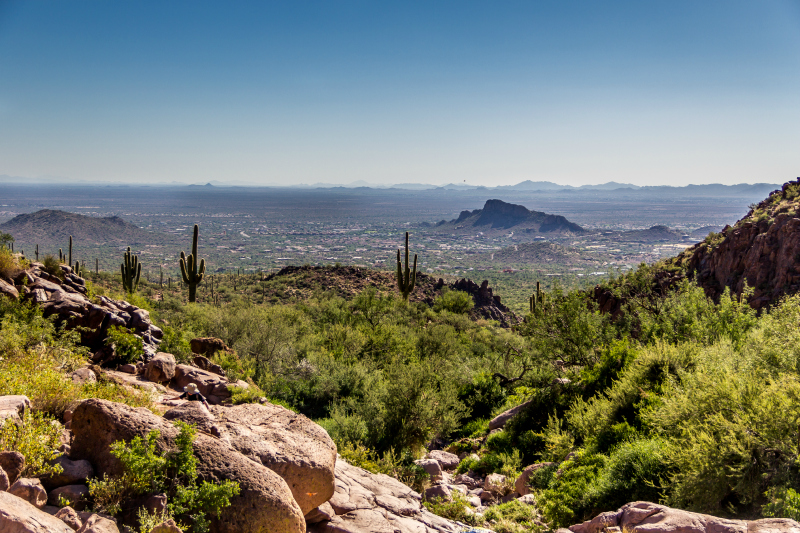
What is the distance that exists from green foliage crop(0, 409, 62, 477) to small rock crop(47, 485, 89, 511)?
219 mm

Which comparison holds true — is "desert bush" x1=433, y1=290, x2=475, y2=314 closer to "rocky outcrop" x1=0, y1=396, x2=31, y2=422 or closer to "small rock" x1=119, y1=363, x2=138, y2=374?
"small rock" x1=119, y1=363, x2=138, y2=374

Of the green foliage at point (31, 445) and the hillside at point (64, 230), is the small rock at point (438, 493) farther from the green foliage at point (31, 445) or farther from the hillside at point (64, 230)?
the hillside at point (64, 230)

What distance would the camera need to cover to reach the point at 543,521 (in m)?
9.29

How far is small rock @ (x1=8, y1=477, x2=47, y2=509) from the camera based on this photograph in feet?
15.7

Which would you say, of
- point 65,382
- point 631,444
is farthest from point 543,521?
point 65,382

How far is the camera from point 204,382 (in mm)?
12117

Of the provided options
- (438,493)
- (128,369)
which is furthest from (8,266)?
(438,493)

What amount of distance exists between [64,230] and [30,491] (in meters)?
173

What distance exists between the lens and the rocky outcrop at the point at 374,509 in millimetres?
6949

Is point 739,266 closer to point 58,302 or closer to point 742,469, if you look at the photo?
point 742,469

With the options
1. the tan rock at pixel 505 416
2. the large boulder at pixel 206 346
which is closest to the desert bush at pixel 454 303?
the tan rock at pixel 505 416

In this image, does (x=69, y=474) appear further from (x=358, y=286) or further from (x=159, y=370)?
(x=358, y=286)

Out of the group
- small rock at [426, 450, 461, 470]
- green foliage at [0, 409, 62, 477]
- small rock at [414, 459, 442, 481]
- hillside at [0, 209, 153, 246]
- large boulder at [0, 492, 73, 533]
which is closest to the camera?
large boulder at [0, 492, 73, 533]

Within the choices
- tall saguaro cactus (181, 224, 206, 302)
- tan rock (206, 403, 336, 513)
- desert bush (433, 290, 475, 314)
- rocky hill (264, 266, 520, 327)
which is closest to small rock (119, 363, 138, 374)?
tan rock (206, 403, 336, 513)
